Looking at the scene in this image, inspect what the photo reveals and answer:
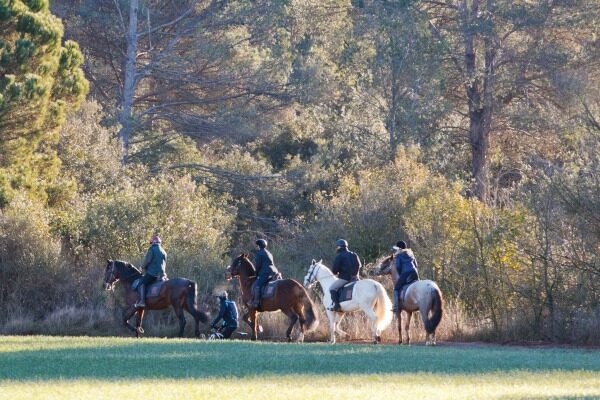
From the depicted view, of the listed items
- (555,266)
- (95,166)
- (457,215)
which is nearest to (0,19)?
(95,166)

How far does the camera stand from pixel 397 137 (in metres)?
45.6

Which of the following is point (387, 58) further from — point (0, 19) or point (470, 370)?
point (470, 370)

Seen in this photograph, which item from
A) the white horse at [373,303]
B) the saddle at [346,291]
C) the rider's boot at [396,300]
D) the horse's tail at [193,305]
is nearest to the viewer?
the rider's boot at [396,300]

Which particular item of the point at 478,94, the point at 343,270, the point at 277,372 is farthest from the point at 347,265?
the point at 478,94

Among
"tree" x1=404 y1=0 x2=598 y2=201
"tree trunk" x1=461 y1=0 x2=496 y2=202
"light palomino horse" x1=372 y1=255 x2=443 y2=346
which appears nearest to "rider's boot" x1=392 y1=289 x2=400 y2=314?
"light palomino horse" x1=372 y1=255 x2=443 y2=346

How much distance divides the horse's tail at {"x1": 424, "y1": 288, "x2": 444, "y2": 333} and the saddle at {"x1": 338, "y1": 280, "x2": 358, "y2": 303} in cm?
200

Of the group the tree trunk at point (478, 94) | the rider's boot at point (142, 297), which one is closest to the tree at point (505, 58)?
the tree trunk at point (478, 94)

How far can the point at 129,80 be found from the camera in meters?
44.5

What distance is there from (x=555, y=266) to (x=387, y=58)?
60.6ft

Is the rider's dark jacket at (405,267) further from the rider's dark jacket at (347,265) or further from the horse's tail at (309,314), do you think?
the horse's tail at (309,314)

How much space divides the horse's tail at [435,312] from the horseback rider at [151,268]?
22.7 ft

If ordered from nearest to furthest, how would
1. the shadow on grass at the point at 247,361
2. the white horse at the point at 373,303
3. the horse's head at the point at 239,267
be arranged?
the shadow on grass at the point at 247,361
the white horse at the point at 373,303
the horse's head at the point at 239,267

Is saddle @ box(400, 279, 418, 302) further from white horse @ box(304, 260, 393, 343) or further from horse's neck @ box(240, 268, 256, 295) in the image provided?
horse's neck @ box(240, 268, 256, 295)

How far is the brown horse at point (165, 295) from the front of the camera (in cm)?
2908
